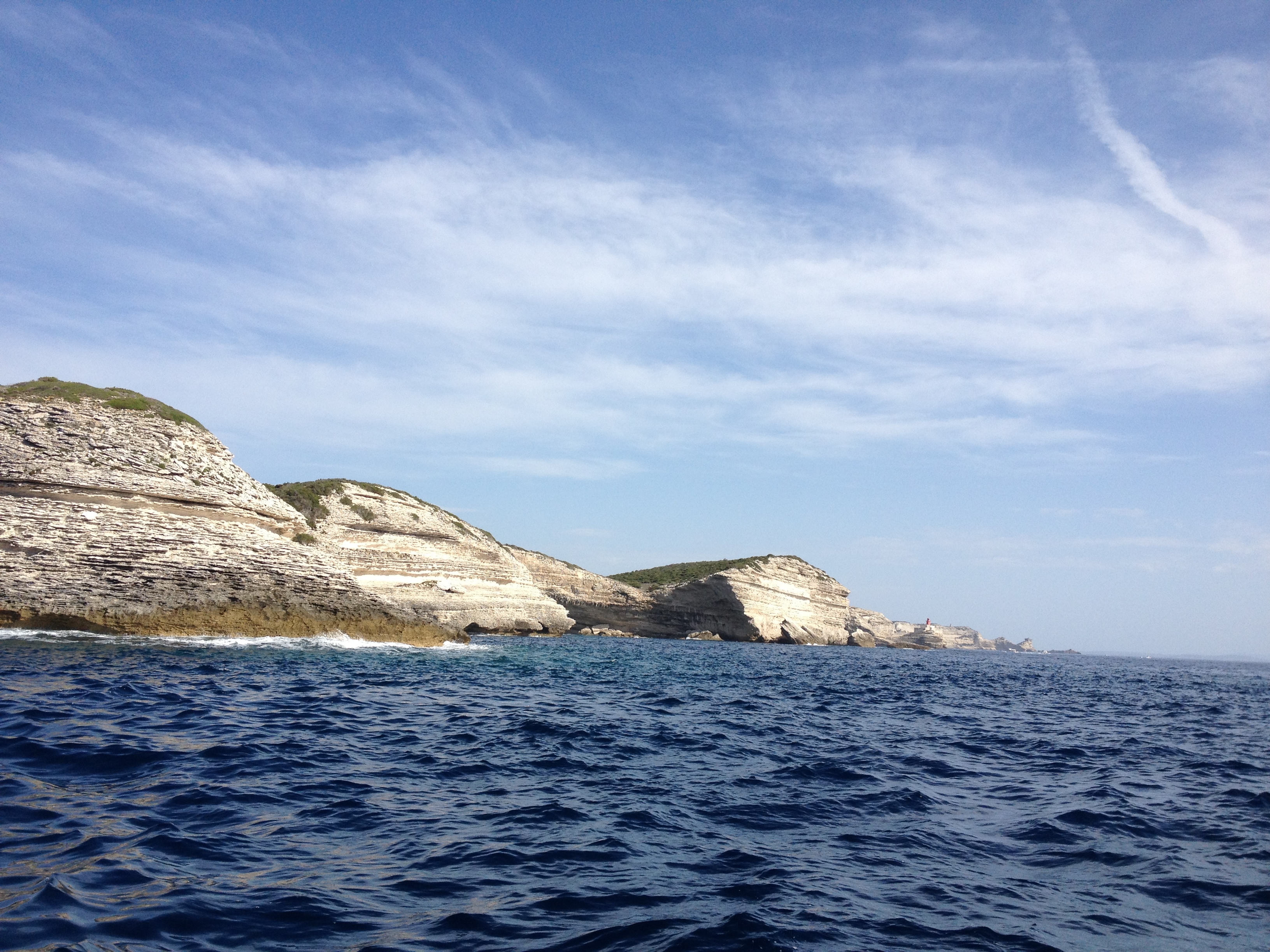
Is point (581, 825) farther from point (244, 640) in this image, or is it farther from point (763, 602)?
point (763, 602)

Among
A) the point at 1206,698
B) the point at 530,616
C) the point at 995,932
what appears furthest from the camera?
the point at 530,616

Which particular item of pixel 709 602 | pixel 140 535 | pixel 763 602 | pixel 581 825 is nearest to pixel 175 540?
pixel 140 535

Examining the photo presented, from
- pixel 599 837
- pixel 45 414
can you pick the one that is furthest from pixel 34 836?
pixel 45 414

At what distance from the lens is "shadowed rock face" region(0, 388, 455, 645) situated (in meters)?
28.2

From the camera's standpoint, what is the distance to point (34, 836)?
754cm

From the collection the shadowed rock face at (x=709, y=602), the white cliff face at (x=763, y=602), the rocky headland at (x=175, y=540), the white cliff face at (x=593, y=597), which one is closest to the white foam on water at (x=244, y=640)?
the rocky headland at (x=175, y=540)

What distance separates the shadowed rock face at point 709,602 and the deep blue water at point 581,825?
59678 mm

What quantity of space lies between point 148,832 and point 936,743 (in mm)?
15806

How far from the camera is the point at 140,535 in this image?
2969 cm

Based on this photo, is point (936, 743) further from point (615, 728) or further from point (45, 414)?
point (45, 414)

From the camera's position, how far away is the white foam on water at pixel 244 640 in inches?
1067

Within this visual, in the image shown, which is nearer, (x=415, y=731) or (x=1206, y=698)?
(x=415, y=731)

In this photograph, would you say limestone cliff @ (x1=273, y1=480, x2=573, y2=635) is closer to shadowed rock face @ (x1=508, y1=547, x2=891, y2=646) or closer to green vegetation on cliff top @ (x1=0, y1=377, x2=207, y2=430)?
green vegetation on cliff top @ (x1=0, y1=377, x2=207, y2=430)

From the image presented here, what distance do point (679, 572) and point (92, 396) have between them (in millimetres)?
74424
